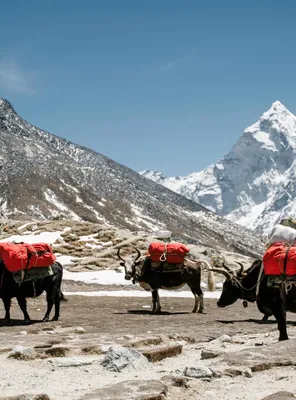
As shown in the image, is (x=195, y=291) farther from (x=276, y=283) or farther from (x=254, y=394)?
(x=254, y=394)

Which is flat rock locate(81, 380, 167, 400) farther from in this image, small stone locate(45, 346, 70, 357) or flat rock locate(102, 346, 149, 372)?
small stone locate(45, 346, 70, 357)

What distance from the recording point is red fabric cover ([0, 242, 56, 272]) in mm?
14898

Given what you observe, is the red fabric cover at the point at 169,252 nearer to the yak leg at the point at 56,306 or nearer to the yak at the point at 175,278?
the yak at the point at 175,278

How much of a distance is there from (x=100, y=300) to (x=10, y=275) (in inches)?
322

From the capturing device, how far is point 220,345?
10.2 metres

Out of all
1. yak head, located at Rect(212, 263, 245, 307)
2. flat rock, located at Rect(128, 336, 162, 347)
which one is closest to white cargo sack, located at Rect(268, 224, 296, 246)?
flat rock, located at Rect(128, 336, 162, 347)

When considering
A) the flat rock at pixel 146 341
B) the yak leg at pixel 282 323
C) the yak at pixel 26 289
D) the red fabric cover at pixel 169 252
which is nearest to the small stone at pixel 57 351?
the flat rock at pixel 146 341

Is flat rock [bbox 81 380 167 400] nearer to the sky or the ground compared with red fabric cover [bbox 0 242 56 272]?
nearer to the ground

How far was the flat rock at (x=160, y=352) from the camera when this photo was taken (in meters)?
8.20

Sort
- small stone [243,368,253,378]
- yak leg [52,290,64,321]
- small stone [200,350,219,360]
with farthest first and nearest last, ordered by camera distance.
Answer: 1. yak leg [52,290,64,321]
2. small stone [200,350,219,360]
3. small stone [243,368,253,378]

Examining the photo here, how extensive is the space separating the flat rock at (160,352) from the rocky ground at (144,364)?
14 millimetres

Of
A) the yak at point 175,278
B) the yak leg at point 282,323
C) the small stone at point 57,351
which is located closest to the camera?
the small stone at point 57,351

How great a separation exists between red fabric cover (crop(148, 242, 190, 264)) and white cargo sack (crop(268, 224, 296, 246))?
822cm

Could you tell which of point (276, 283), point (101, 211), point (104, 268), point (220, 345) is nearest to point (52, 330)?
point (220, 345)
